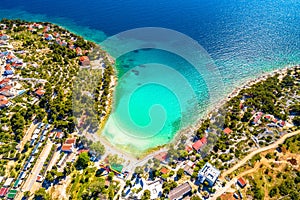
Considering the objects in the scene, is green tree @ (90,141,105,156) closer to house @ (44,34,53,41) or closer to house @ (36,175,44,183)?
house @ (36,175,44,183)

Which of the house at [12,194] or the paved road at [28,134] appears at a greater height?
the paved road at [28,134]

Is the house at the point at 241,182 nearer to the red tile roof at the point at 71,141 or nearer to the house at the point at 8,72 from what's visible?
the red tile roof at the point at 71,141

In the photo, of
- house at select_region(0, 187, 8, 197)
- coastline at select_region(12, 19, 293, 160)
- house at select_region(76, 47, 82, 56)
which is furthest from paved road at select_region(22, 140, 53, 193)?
house at select_region(76, 47, 82, 56)

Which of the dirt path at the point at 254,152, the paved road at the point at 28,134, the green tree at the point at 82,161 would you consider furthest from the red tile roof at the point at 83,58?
the dirt path at the point at 254,152

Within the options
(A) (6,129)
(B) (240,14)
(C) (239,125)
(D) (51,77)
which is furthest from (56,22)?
(C) (239,125)

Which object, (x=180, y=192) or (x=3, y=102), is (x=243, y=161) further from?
(x=3, y=102)


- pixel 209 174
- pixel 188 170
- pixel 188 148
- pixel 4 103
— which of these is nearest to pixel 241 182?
pixel 209 174
